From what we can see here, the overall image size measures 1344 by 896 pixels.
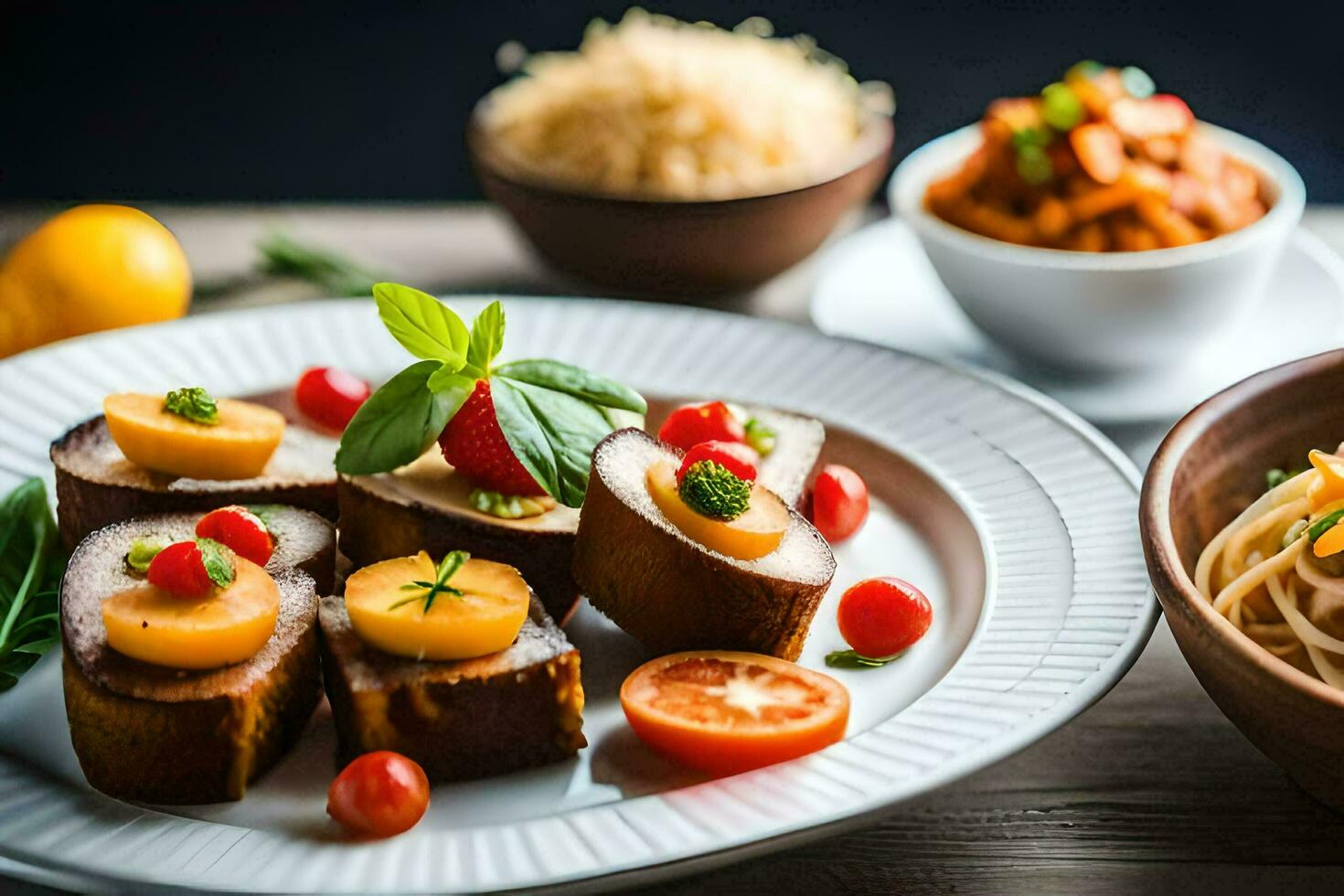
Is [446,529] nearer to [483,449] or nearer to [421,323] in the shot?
[483,449]

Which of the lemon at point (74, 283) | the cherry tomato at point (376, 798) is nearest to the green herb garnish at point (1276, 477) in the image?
the cherry tomato at point (376, 798)

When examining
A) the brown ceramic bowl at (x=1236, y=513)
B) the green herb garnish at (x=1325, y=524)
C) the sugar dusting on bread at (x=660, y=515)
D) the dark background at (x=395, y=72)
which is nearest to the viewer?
the brown ceramic bowl at (x=1236, y=513)

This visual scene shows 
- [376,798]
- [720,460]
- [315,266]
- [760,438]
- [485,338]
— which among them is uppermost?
[485,338]

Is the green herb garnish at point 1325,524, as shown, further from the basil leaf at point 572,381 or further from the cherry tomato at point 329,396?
the cherry tomato at point 329,396

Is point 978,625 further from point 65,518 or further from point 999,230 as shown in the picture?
point 65,518

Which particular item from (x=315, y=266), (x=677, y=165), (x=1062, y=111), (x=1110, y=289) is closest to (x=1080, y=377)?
(x=1110, y=289)
